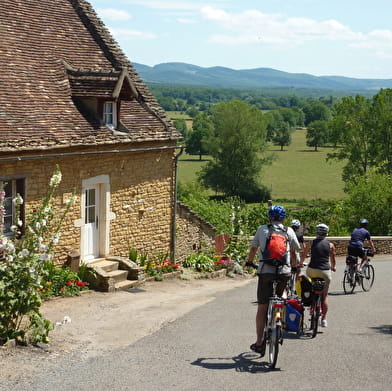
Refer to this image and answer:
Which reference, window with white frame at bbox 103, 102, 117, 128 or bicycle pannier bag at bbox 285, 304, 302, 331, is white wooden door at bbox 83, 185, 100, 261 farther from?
bicycle pannier bag at bbox 285, 304, 302, 331

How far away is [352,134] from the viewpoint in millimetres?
63719

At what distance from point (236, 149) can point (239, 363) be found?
68.0m

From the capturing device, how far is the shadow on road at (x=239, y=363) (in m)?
8.26

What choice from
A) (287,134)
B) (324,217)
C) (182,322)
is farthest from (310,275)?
(287,134)

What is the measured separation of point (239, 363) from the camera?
851 cm

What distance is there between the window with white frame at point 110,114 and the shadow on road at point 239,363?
912 centimetres

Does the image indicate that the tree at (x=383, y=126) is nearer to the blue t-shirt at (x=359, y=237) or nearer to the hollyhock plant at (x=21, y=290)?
the blue t-shirt at (x=359, y=237)

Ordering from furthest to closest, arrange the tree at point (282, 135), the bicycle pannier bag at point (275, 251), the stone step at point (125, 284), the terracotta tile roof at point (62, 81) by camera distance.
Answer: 1. the tree at point (282, 135)
2. the stone step at point (125, 284)
3. the terracotta tile roof at point (62, 81)
4. the bicycle pannier bag at point (275, 251)

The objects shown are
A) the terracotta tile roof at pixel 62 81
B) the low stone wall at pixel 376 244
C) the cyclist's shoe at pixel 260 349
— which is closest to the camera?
the cyclist's shoe at pixel 260 349

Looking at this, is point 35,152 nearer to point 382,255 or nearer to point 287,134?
point 382,255

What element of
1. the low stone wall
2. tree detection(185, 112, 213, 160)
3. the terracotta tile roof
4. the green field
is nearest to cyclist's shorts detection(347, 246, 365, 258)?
the terracotta tile roof

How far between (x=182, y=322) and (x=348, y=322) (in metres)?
2.89

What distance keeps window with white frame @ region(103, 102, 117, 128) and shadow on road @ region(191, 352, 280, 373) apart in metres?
9.12

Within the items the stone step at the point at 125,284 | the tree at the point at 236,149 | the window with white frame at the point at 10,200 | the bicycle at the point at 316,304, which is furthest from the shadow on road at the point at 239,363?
the tree at the point at 236,149
